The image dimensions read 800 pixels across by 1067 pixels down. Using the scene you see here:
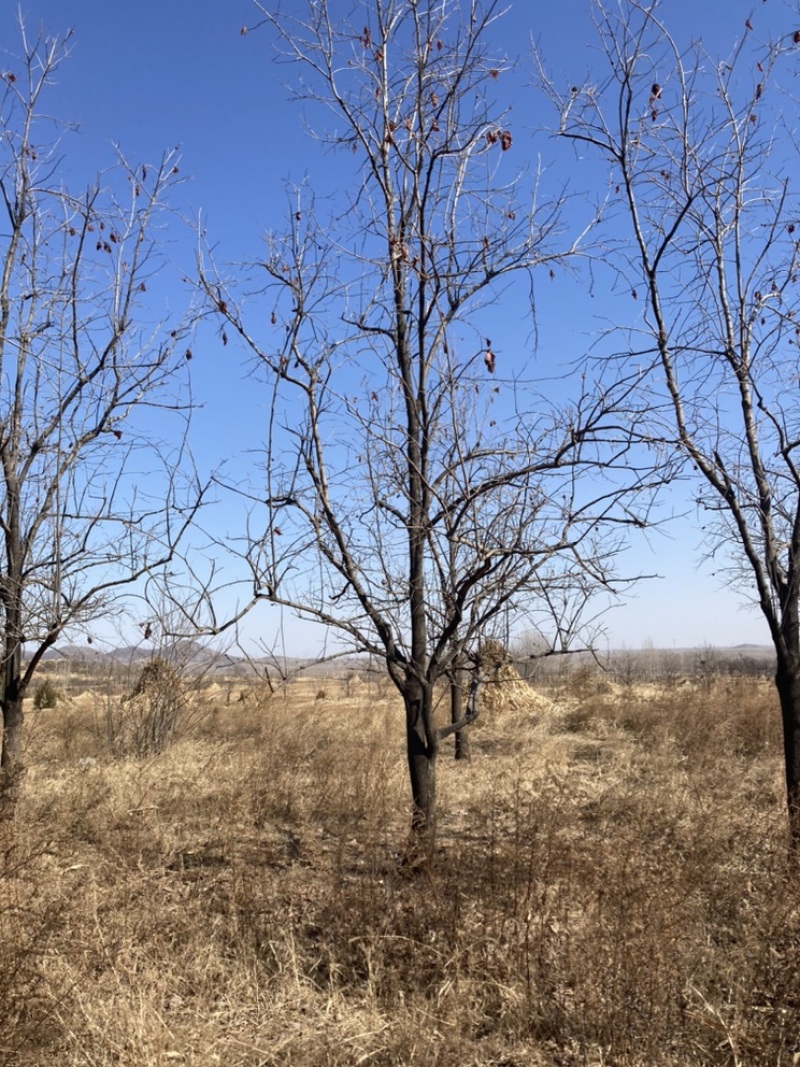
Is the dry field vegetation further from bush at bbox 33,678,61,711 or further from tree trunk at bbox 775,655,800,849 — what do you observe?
bush at bbox 33,678,61,711

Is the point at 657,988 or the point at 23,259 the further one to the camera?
the point at 23,259

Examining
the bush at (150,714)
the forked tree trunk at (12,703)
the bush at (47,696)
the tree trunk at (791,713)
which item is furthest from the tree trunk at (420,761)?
the bush at (47,696)

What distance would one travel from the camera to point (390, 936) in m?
3.87

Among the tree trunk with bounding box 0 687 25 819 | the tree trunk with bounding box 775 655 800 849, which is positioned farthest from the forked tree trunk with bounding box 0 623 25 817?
the tree trunk with bounding box 775 655 800 849

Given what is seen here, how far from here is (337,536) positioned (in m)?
4.89

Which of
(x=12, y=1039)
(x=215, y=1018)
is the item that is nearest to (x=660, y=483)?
(x=215, y=1018)

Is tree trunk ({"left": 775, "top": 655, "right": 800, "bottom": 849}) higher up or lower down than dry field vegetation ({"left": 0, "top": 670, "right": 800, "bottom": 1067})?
higher up

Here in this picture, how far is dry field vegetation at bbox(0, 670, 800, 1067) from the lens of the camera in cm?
312

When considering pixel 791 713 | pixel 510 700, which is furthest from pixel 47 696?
pixel 791 713

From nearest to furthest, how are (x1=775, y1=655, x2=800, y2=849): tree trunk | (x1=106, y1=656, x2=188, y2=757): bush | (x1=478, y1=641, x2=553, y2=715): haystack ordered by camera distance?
1. (x1=775, y1=655, x2=800, y2=849): tree trunk
2. (x1=106, y1=656, x2=188, y2=757): bush
3. (x1=478, y1=641, x2=553, y2=715): haystack

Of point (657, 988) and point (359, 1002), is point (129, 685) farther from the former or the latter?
point (657, 988)

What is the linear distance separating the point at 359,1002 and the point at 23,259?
592 cm

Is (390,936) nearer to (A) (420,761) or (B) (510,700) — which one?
(A) (420,761)

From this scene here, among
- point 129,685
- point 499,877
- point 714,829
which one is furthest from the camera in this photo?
point 129,685
